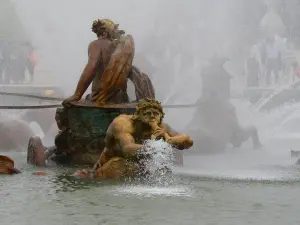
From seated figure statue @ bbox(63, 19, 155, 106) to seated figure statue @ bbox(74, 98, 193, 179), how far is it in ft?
7.54

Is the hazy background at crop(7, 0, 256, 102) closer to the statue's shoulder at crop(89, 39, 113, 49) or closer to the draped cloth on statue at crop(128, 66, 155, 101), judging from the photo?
the draped cloth on statue at crop(128, 66, 155, 101)

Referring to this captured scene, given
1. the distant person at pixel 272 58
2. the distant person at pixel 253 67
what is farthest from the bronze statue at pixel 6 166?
the distant person at pixel 272 58

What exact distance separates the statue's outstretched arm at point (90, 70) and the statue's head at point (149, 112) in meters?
2.62

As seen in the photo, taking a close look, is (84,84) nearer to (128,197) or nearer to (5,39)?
(128,197)

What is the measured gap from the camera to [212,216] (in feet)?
27.5

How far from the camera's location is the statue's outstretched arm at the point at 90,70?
1358 centimetres

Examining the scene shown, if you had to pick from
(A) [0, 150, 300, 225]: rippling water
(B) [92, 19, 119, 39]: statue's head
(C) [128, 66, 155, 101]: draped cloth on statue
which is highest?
(B) [92, 19, 119, 39]: statue's head

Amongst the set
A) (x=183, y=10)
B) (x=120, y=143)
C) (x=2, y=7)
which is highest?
(x=2, y=7)

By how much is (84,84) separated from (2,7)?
4649 centimetres

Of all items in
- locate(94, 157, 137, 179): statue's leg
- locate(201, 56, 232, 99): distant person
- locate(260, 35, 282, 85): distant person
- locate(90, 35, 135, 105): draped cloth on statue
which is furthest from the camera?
locate(260, 35, 282, 85): distant person

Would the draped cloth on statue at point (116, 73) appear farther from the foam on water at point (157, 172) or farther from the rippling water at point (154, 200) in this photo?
the foam on water at point (157, 172)

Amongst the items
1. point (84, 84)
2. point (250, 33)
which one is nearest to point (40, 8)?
point (250, 33)

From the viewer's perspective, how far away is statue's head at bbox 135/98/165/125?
36.1 feet

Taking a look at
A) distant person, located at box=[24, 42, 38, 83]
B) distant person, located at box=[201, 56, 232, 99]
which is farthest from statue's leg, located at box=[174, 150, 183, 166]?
distant person, located at box=[24, 42, 38, 83]
